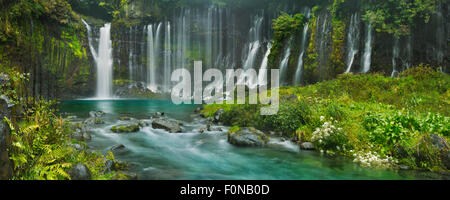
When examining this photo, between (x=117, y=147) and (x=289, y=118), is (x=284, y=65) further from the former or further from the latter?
(x=117, y=147)

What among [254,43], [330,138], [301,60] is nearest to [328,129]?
[330,138]

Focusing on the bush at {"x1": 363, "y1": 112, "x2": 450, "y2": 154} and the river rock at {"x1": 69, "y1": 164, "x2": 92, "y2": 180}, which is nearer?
the river rock at {"x1": 69, "y1": 164, "x2": 92, "y2": 180}

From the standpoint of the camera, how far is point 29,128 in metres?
4.33

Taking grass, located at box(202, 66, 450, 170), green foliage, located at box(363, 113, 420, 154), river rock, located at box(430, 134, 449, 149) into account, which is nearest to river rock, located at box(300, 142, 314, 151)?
grass, located at box(202, 66, 450, 170)

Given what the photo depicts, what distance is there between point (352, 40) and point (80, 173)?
18646 mm

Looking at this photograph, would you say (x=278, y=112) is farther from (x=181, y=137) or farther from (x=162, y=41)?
(x=162, y=41)

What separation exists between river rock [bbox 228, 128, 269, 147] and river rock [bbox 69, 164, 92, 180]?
16.6 feet

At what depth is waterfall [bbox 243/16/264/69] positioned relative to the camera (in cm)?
3006

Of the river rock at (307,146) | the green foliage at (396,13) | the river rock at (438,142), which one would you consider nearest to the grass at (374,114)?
the river rock at (438,142)

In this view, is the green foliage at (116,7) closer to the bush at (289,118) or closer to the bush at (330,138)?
the bush at (289,118)

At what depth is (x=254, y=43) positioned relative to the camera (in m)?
31.6

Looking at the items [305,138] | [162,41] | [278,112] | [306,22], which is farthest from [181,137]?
[162,41]

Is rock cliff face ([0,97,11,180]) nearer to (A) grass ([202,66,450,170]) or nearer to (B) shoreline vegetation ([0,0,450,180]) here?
(B) shoreline vegetation ([0,0,450,180])

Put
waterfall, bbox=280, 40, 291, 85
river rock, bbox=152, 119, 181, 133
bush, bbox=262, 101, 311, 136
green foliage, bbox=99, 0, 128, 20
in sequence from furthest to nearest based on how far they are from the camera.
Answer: green foliage, bbox=99, 0, 128, 20
waterfall, bbox=280, 40, 291, 85
river rock, bbox=152, 119, 181, 133
bush, bbox=262, 101, 311, 136
